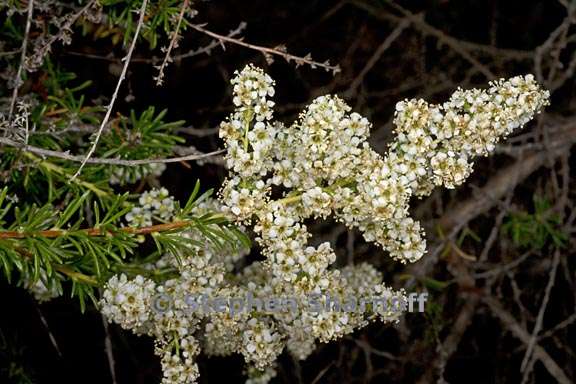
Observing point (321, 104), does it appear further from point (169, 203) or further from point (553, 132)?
point (553, 132)

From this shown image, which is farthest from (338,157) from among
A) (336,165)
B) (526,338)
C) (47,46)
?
(526,338)

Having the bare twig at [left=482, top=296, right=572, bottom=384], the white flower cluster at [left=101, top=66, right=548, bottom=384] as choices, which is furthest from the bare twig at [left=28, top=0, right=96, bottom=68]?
the bare twig at [left=482, top=296, right=572, bottom=384]

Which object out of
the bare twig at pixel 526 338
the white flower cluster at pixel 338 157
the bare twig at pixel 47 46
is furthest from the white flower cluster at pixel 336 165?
the bare twig at pixel 526 338

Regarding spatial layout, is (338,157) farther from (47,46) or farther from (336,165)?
(47,46)

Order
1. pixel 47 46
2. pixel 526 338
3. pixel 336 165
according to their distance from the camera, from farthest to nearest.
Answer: pixel 526 338 < pixel 47 46 < pixel 336 165

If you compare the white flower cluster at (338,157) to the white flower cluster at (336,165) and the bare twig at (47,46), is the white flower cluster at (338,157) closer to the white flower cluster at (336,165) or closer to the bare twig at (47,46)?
the white flower cluster at (336,165)

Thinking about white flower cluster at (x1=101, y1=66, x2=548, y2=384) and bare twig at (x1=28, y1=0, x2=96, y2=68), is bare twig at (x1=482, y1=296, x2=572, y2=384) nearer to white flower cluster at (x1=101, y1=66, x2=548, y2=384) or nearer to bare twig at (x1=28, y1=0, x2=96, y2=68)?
white flower cluster at (x1=101, y1=66, x2=548, y2=384)

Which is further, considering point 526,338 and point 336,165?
point 526,338

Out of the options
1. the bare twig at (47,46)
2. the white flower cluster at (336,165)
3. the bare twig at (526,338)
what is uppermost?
the bare twig at (47,46)

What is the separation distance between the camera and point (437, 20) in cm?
575

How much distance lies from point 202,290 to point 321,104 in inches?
35.6

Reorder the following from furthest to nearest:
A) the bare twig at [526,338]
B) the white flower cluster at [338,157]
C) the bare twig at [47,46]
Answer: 1. the bare twig at [526,338]
2. the bare twig at [47,46]
3. the white flower cluster at [338,157]

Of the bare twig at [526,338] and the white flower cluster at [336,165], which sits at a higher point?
the white flower cluster at [336,165]

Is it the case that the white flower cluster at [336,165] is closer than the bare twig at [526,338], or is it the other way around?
the white flower cluster at [336,165]
